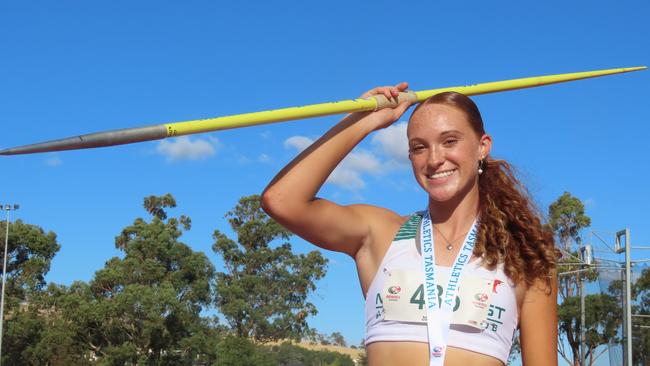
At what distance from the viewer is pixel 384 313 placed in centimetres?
278

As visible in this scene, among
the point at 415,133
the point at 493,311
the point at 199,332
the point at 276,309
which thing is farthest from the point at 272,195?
the point at 276,309

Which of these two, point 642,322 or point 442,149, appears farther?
point 642,322

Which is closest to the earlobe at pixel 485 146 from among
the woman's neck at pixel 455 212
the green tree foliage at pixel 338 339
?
the woman's neck at pixel 455 212

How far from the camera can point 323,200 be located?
9.77 feet

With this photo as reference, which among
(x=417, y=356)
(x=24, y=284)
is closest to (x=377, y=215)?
(x=417, y=356)

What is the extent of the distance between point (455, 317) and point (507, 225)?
1.65ft

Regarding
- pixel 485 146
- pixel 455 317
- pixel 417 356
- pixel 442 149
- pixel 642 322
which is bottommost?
pixel 417 356

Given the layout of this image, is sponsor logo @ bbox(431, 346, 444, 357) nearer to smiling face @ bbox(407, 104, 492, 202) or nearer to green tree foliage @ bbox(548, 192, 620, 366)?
smiling face @ bbox(407, 104, 492, 202)

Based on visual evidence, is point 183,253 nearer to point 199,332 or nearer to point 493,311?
point 199,332

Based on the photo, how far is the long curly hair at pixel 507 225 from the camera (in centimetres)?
290

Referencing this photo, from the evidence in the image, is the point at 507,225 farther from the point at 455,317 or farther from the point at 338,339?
the point at 338,339

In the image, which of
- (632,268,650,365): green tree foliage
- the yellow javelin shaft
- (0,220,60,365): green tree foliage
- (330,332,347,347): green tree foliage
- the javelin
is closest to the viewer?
the javelin

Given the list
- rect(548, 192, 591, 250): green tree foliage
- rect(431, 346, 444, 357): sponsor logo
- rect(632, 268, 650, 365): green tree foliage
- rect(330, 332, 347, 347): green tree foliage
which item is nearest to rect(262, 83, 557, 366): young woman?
rect(431, 346, 444, 357): sponsor logo

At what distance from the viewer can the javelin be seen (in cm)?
235
